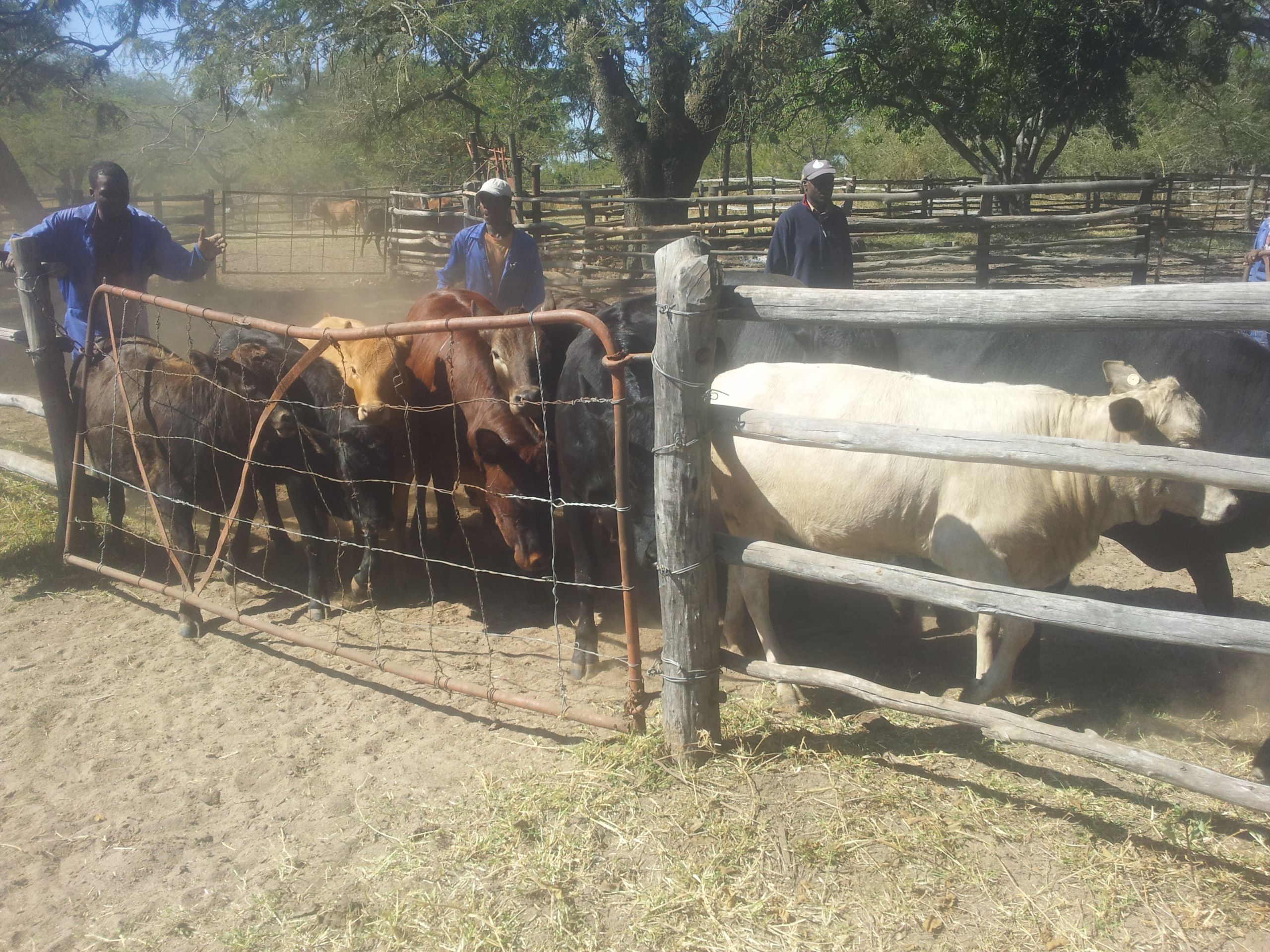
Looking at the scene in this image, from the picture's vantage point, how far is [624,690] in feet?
13.2

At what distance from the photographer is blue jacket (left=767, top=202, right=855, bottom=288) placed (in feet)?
19.1

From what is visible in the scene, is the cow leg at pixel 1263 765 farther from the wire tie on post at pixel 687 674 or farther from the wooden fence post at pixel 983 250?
the wooden fence post at pixel 983 250

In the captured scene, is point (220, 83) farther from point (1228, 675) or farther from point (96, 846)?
point (1228, 675)

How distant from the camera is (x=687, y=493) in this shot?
3.08m

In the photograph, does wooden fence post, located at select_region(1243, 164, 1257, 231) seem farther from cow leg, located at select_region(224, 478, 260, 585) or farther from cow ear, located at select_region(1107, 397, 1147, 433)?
cow leg, located at select_region(224, 478, 260, 585)

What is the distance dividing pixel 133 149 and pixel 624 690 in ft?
130

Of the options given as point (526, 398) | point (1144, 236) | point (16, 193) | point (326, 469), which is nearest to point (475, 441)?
point (526, 398)

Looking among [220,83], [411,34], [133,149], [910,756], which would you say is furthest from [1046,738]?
[133,149]

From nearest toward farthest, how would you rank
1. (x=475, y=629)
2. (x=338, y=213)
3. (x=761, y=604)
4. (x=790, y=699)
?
(x=790, y=699), (x=761, y=604), (x=475, y=629), (x=338, y=213)

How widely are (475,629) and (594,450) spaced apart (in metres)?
1.34

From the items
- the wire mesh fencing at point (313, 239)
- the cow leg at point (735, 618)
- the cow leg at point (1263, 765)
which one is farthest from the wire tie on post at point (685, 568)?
the wire mesh fencing at point (313, 239)

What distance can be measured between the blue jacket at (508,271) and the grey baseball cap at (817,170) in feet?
6.01

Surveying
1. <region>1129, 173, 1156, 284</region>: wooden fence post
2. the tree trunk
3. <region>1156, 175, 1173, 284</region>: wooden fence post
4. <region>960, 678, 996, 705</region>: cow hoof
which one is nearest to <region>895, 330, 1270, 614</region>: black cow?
<region>960, 678, 996, 705</region>: cow hoof

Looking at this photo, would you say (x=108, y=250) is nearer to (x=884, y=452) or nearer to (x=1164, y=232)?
(x=884, y=452)
